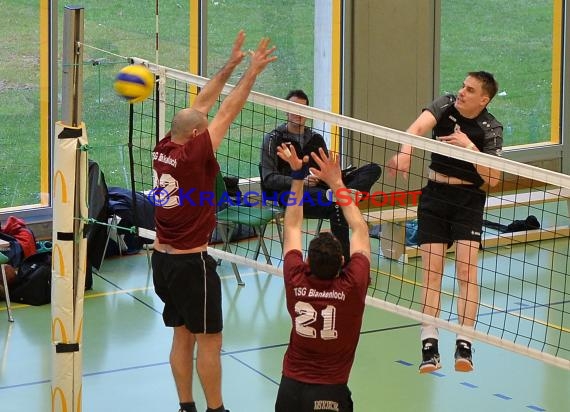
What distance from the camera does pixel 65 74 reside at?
6898 millimetres

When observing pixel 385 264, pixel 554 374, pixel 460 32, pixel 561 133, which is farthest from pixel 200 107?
pixel 561 133

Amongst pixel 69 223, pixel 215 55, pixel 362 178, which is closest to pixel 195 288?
pixel 69 223

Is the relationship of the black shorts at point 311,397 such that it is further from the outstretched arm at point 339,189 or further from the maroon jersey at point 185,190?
the maroon jersey at point 185,190

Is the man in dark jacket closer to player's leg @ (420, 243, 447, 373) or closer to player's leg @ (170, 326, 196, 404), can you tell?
player's leg @ (420, 243, 447, 373)

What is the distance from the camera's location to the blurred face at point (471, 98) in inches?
294

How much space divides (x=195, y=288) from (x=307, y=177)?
3527 mm

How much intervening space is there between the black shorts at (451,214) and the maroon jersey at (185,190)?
58.8 inches

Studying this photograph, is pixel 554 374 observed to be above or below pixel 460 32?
below

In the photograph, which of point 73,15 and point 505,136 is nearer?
point 73,15

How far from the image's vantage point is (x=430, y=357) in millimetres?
7461

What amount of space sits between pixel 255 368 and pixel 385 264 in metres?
3.43

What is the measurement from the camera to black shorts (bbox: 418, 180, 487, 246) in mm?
7566

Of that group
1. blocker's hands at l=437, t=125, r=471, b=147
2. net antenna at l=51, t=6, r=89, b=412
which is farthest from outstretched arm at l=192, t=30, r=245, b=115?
blocker's hands at l=437, t=125, r=471, b=147

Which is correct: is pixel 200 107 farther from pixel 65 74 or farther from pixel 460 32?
pixel 460 32
